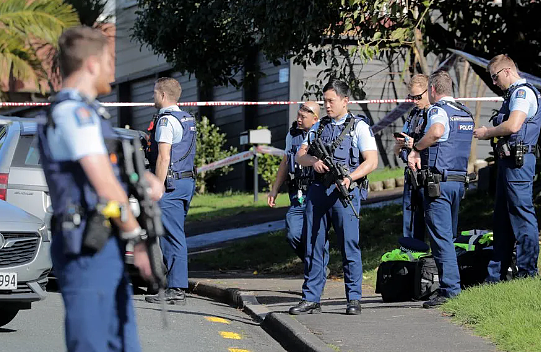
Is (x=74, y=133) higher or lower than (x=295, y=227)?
higher

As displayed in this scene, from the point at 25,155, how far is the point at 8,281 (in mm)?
2460

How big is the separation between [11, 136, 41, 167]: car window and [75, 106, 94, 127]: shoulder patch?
19.3 feet

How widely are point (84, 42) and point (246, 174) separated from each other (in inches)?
808

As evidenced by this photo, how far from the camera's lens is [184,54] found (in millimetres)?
15820

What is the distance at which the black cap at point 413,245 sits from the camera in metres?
9.73

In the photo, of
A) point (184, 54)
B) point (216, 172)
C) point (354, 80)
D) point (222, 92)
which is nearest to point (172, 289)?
point (354, 80)

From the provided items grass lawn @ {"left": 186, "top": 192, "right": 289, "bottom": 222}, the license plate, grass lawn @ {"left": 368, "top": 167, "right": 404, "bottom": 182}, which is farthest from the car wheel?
grass lawn @ {"left": 368, "top": 167, "right": 404, "bottom": 182}

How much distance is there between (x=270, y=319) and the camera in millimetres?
8750

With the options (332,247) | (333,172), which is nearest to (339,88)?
(333,172)

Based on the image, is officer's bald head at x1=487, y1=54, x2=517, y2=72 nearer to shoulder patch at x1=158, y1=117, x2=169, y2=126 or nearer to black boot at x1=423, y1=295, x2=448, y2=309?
black boot at x1=423, y1=295, x2=448, y2=309

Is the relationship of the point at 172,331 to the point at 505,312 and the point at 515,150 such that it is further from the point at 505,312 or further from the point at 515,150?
the point at 515,150

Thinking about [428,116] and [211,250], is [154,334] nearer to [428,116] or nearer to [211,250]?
[428,116]

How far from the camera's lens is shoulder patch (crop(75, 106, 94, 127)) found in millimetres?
4398

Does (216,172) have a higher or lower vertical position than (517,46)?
lower
